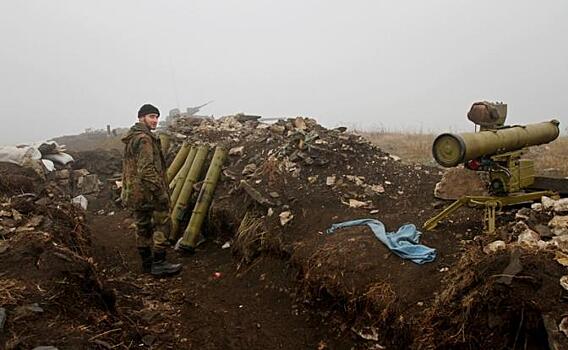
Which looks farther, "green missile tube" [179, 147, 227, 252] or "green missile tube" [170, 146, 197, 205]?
"green missile tube" [170, 146, 197, 205]

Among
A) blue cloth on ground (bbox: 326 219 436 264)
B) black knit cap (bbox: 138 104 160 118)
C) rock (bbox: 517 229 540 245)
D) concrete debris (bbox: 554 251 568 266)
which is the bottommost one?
blue cloth on ground (bbox: 326 219 436 264)

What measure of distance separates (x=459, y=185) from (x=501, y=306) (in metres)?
3.10

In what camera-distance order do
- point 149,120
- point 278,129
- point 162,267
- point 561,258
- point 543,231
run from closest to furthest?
point 561,258 < point 543,231 < point 149,120 < point 162,267 < point 278,129

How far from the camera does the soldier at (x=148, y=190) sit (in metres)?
5.21

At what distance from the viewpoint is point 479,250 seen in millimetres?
3764

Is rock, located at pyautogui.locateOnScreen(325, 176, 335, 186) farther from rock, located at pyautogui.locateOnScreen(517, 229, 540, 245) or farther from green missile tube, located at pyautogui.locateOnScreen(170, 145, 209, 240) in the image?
rock, located at pyautogui.locateOnScreen(517, 229, 540, 245)

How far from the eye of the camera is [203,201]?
6625 millimetres

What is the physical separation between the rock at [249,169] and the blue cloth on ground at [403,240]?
214 cm

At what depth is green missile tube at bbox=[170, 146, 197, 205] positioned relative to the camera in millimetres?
7089

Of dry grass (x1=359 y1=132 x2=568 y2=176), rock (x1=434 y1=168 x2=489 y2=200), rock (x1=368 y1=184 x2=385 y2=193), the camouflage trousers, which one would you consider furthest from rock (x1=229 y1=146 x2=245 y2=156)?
dry grass (x1=359 y1=132 x2=568 y2=176)

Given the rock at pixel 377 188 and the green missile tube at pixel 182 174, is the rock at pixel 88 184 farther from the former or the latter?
the rock at pixel 377 188

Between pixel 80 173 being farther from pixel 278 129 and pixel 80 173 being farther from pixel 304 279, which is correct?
pixel 304 279

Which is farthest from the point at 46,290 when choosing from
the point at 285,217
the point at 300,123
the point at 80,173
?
the point at 80,173

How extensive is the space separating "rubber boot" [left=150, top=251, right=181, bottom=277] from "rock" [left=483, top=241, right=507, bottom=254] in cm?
343
